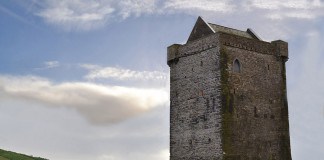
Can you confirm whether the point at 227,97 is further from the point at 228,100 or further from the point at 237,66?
the point at 237,66

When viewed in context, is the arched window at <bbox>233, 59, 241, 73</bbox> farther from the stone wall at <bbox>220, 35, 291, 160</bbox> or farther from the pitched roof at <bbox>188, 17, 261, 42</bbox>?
the pitched roof at <bbox>188, 17, 261, 42</bbox>

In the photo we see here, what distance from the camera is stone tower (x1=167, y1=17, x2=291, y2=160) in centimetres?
3741

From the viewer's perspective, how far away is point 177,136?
133ft

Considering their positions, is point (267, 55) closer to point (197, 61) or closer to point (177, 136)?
point (197, 61)

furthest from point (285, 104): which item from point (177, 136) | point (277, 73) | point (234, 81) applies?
point (177, 136)

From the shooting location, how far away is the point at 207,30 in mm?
40781

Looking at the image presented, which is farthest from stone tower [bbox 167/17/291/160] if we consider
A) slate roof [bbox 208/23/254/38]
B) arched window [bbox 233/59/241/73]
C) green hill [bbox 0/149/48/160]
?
green hill [bbox 0/149/48/160]

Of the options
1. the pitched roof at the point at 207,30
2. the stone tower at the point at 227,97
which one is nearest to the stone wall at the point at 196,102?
the stone tower at the point at 227,97

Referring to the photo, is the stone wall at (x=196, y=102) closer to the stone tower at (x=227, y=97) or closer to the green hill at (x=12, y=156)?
the stone tower at (x=227, y=97)

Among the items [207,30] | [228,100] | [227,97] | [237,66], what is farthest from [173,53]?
[228,100]

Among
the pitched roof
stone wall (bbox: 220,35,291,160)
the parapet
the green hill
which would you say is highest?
the pitched roof

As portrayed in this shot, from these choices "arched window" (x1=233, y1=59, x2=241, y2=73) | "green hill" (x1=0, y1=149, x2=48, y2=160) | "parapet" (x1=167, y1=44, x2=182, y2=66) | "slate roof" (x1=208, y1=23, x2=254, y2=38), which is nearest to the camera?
"arched window" (x1=233, y1=59, x2=241, y2=73)

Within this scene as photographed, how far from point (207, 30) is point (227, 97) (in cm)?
587

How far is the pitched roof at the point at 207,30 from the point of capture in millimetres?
40862
